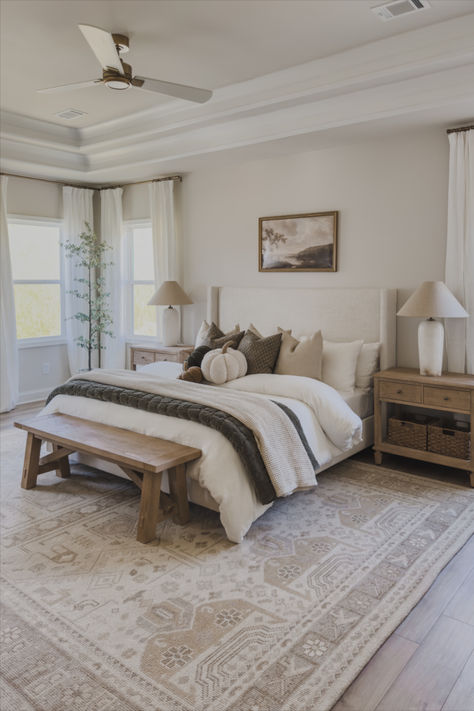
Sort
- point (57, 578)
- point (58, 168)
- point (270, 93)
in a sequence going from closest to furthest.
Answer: point (57, 578) < point (270, 93) < point (58, 168)

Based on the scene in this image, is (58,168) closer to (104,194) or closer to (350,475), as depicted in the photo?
(104,194)

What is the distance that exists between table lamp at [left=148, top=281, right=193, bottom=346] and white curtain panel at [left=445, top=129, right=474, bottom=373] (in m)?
2.72

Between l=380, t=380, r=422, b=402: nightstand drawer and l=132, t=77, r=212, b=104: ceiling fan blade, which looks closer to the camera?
l=132, t=77, r=212, b=104: ceiling fan blade

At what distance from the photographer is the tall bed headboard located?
4363 mm

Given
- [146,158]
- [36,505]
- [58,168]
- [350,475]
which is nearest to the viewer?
[36,505]

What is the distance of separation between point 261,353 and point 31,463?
181 cm

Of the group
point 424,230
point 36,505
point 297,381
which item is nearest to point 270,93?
point 424,230

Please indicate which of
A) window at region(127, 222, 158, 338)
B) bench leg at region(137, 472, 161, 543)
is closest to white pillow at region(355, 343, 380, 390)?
bench leg at region(137, 472, 161, 543)

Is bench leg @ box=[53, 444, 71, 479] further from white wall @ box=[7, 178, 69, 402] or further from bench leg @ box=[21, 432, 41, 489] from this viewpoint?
white wall @ box=[7, 178, 69, 402]

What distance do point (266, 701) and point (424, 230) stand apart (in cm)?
348

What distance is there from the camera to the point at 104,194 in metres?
6.62

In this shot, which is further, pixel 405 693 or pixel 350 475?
pixel 350 475

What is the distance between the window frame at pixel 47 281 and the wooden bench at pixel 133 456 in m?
2.77

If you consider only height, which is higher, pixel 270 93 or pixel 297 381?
pixel 270 93
